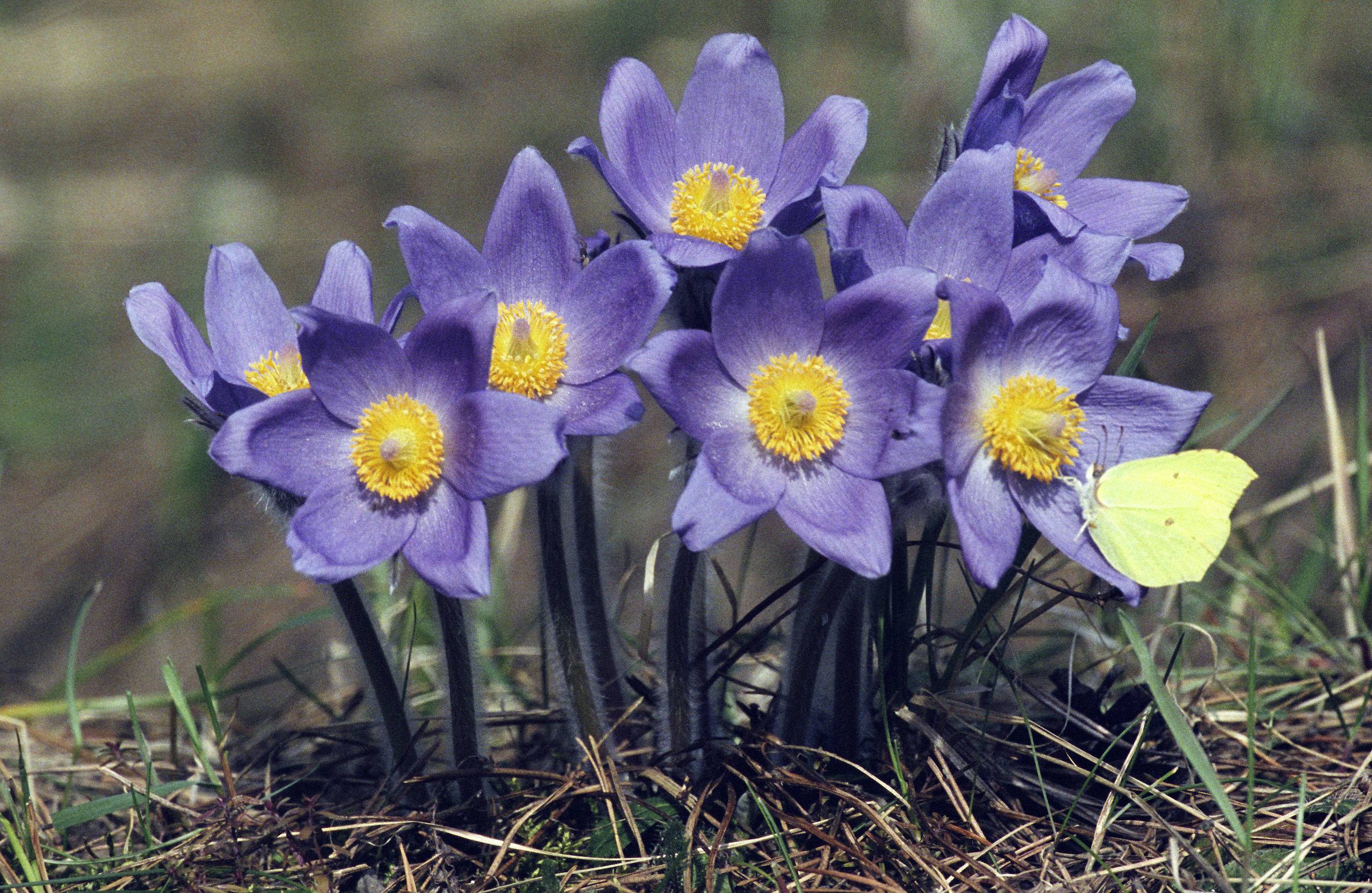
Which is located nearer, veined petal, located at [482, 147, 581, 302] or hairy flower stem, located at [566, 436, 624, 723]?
veined petal, located at [482, 147, 581, 302]

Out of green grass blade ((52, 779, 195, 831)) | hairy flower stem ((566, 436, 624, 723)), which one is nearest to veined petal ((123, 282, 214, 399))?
hairy flower stem ((566, 436, 624, 723))

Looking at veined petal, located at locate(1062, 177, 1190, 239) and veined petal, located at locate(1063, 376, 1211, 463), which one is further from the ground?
veined petal, located at locate(1062, 177, 1190, 239)

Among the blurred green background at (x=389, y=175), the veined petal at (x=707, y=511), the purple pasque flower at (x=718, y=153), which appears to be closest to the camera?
the veined petal at (x=707, y=511)

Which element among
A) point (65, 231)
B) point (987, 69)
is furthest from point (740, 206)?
point (65, 231)

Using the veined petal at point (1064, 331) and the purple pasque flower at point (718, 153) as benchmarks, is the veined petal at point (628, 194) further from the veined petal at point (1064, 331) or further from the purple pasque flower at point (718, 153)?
the veined petal at point (1064, 331)

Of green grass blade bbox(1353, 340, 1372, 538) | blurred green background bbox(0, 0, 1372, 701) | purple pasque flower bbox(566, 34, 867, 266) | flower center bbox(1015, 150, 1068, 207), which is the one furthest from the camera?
blurred green background bbox(0, 0, 1372, 701)

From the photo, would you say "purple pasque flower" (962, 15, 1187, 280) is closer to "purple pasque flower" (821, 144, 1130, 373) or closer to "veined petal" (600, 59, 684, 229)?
"purple pasque flower" (821, 144, 1130, 373)

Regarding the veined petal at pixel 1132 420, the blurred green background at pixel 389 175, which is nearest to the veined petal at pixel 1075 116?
the veined petal at pixel 1132 420
